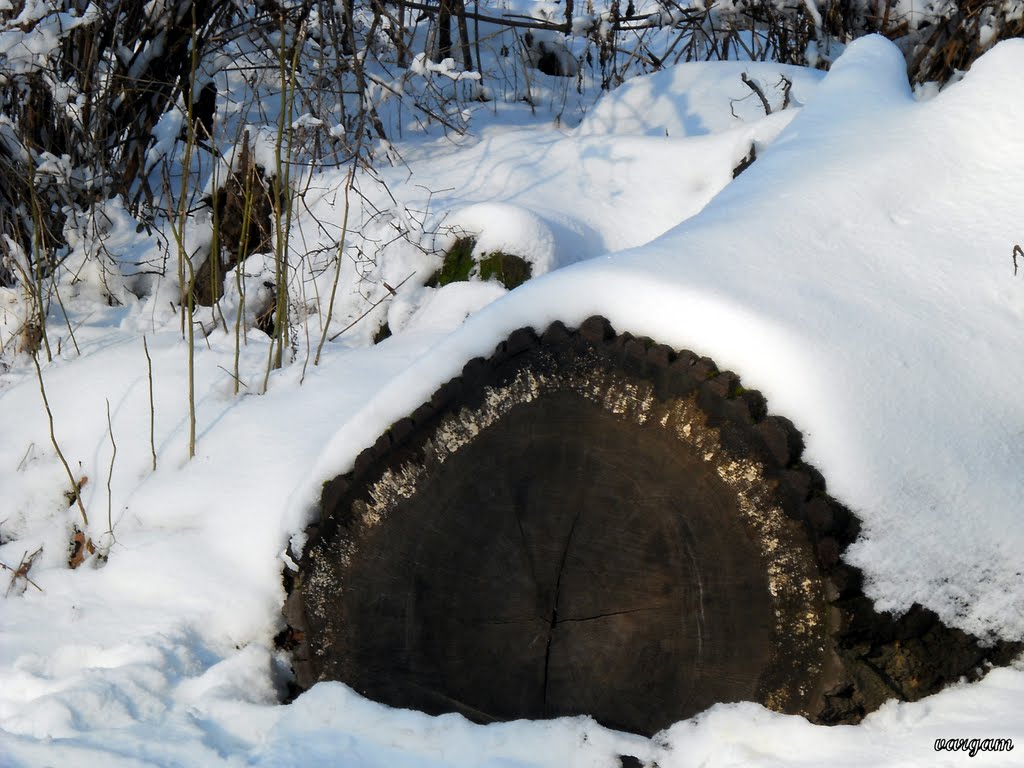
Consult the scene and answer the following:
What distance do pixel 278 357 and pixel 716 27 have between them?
319cm

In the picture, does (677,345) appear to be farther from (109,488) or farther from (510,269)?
(109,488)

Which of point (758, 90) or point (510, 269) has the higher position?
point (758, 90)

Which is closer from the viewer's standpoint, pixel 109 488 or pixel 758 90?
pixel 109 488

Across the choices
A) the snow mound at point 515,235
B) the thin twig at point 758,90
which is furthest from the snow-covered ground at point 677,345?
the thin twig at point 758,90

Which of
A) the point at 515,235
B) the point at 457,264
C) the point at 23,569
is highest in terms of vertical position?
the point at 515,235

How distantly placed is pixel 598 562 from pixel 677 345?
45cm

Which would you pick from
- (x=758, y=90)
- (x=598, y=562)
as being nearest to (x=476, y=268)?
(x=758, y=90)

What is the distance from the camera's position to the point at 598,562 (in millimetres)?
1891

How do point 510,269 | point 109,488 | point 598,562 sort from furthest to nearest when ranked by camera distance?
point 510,269 → point 109,488 → point 598,562

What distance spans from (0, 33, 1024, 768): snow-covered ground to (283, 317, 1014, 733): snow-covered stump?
0.05 meters

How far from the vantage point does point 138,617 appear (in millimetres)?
2324

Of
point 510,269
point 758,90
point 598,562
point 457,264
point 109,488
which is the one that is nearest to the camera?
point 598,562

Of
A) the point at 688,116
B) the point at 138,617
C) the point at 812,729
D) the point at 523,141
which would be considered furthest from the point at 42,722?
the point at 688,116

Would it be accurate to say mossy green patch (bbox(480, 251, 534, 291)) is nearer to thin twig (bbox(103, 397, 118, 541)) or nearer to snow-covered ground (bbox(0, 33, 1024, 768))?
snow-covered ground (bbox(0, 33, 1024, 768))
